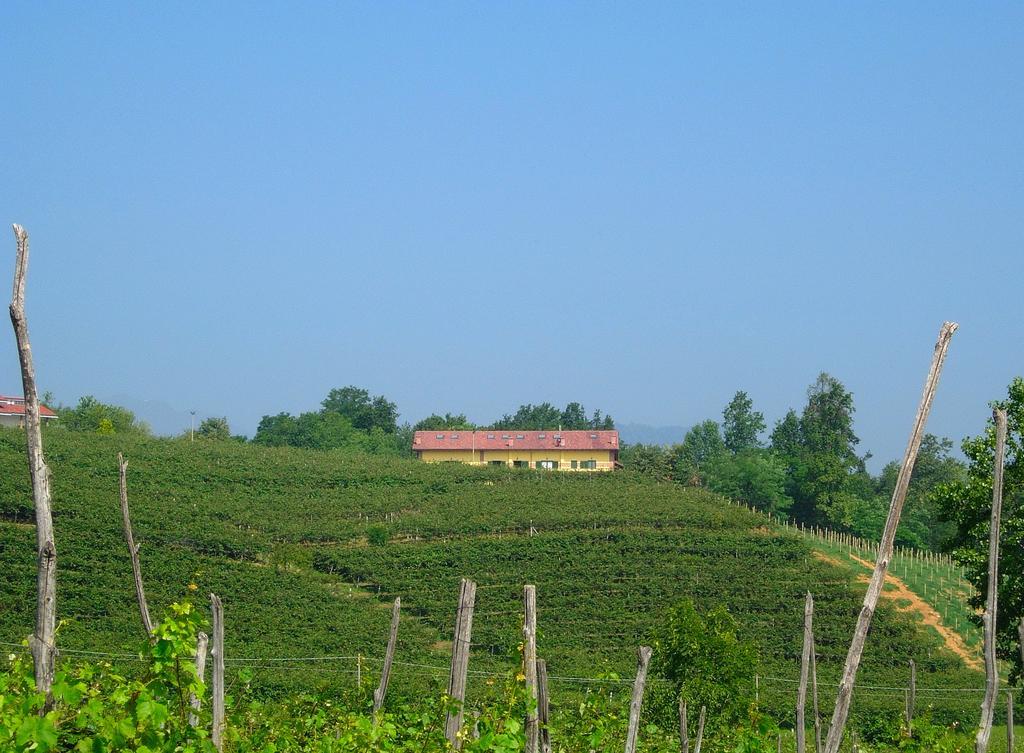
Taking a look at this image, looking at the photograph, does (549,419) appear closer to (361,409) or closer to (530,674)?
(361,409)

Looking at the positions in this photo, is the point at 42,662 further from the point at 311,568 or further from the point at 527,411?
the point at 527,411

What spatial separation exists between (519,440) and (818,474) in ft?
56.1

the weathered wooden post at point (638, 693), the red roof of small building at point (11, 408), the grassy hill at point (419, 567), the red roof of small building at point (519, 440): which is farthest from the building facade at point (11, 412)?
the weathered wooden post at point (638, 693)

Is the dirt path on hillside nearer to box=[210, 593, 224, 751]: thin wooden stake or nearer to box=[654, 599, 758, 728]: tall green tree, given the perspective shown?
box=[654, 599, 758, 728]: tall green tree

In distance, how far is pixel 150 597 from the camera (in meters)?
30.6

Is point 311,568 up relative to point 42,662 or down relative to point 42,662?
down

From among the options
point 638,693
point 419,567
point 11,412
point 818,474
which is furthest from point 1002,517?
point 11,412

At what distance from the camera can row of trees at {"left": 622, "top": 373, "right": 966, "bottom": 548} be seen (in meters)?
55.8

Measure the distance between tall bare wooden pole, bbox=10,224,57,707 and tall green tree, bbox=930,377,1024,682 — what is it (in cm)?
1149

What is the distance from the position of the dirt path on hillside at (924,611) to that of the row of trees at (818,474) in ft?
52.5

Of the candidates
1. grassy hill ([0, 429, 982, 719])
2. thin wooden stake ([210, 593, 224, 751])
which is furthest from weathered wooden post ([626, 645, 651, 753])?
grassy hill ([0, 429, 982, 719])

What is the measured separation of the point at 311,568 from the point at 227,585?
3.96 m

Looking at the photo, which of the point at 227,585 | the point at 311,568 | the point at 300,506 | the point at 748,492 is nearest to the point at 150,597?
the point at 227,585

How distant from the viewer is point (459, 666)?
17.1 feet
